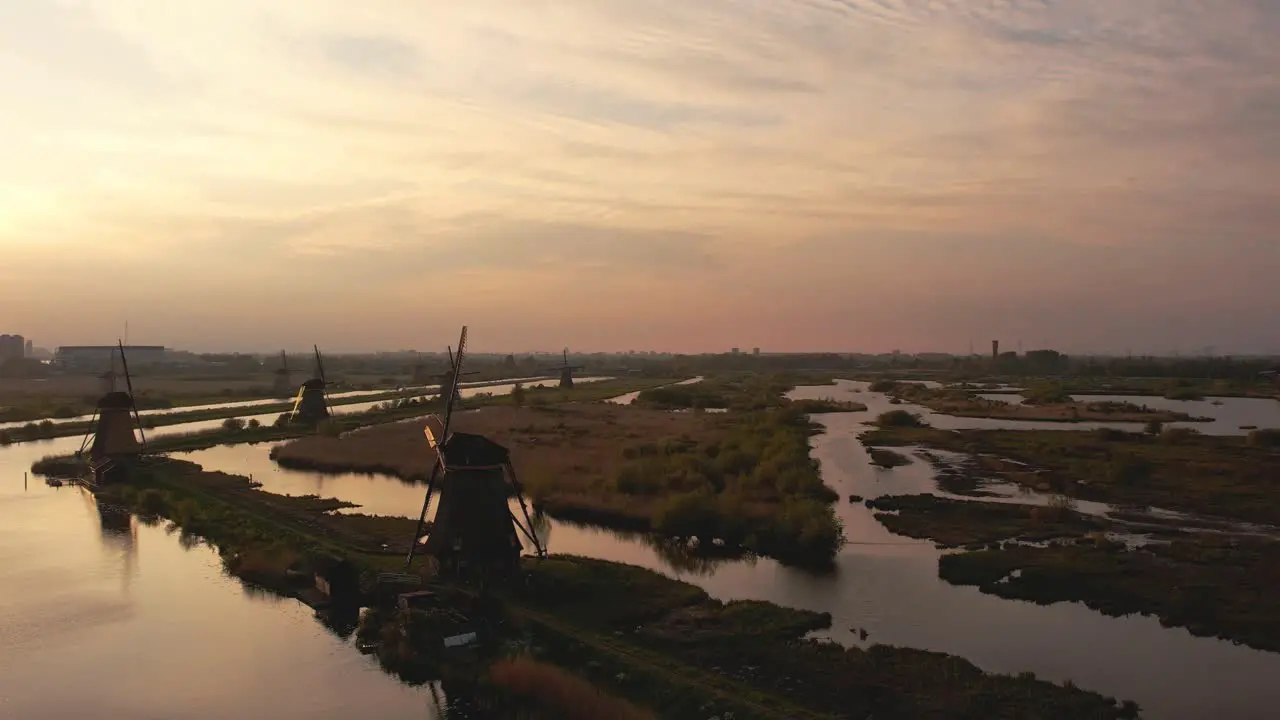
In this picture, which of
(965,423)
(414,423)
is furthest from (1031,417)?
(414,423)

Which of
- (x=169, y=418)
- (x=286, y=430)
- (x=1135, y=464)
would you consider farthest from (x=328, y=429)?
(x=1135, y=464)

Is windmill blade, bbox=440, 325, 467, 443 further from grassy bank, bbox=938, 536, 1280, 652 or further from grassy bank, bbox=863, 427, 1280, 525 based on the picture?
grassy bank, bbox=863, 427, 1280, 525

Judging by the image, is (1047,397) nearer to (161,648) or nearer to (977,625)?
(977,625)

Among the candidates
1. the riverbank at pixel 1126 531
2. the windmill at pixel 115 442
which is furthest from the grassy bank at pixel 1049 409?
the windmill at pixel 115 442

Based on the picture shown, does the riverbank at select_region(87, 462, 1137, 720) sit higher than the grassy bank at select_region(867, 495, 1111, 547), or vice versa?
the grassy bank at select_region(867, 495, 1111, 547)

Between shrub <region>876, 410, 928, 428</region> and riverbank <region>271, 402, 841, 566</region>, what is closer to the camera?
riverbank <region>271, 402, 841, 566</region>

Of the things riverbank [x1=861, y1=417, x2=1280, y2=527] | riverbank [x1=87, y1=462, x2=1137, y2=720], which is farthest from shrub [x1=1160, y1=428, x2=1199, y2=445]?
riverbank [x1=87, y1=462, x2=1137, y2=720]
